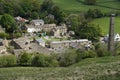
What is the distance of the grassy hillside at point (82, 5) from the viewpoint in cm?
6350

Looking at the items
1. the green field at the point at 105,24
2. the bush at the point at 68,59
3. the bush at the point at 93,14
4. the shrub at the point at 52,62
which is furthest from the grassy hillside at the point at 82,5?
the shrub at the point at 52,62

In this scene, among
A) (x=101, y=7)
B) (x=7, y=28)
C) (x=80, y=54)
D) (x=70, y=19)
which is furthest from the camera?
(x=101, y=7)

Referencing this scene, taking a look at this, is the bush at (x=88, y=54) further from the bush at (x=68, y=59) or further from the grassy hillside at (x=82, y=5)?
the grassy hillside at (x=82, y=5)

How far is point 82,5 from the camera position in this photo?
217ft

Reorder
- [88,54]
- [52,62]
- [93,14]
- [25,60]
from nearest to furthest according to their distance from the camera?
[52,62] < [25,60] < [88,54] < [93,14]

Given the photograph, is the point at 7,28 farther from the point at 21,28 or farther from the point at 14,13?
the point at 14,13

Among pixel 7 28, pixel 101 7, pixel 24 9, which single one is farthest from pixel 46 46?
pixel 101 7

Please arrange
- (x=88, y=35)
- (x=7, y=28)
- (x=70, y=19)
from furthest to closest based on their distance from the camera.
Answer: (x=70, y=19), (x=7, y=28), (x=88, y=35)

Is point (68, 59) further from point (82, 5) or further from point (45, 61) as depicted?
point (82, 5)

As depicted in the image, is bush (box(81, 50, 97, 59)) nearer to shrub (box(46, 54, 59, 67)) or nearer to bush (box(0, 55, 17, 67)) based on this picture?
shrub (box(46, 54, 59, 67))

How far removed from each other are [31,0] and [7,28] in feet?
52.9

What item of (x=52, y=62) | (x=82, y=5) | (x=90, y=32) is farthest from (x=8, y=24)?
(x=52, y=62)

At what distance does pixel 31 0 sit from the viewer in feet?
213

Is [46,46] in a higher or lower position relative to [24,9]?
lower
